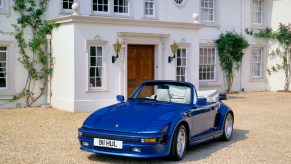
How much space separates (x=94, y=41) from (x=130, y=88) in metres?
2.37

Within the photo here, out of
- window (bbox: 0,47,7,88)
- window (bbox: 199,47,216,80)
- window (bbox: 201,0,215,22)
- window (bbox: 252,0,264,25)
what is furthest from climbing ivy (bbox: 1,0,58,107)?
window (bbox: 252,0,264,25)

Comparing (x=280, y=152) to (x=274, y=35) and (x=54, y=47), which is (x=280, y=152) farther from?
(x=274, y=35)

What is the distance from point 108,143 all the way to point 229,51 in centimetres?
1515

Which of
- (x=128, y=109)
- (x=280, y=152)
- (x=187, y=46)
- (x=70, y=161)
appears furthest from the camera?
(x=187, y=46)

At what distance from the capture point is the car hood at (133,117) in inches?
280

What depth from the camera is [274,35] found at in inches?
892

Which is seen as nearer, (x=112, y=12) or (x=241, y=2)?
(x=112, y=12)

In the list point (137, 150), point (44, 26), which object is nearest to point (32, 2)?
point (44, 26)

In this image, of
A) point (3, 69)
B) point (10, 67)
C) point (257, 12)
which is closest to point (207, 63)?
point (257, 12)

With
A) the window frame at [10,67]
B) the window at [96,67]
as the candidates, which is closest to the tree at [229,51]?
the window at [96,67]

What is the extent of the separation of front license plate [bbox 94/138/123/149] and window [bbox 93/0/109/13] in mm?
10695

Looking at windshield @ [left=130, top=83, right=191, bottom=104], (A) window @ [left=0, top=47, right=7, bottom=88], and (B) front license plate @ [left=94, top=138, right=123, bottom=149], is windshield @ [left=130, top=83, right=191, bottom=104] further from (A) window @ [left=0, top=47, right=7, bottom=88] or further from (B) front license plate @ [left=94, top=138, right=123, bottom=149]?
(A) window @ [left=0, top=47, right=7, bottom=88]

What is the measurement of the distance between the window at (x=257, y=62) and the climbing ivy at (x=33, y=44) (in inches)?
460

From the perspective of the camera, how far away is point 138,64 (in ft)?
53.6
